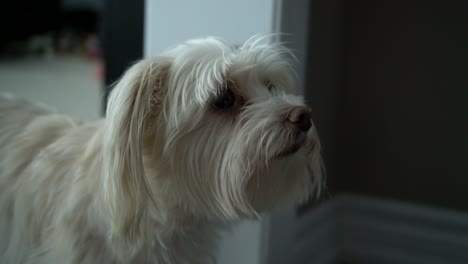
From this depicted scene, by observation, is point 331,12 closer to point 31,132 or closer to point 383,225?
point 383,225

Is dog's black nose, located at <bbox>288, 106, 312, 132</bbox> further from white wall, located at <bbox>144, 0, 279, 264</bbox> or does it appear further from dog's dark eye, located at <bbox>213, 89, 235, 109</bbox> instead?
white wall, located at <bbox>144, 0, 279, 264</bbox>

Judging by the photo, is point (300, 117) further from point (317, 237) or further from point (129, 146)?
point (317, 237)

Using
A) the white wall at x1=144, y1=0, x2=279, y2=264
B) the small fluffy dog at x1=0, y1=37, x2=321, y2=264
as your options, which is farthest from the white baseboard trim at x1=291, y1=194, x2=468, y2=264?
the small fluffy dog at x1=0, y1=37, x2=321, y2=264

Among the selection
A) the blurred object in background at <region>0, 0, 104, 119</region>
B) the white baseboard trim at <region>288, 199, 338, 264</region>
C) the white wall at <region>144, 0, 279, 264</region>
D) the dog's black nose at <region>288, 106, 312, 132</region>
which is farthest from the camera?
the blurred object in background at <region>0, 0, 104, 119</region>

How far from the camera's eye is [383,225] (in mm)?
1573

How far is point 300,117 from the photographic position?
0.83 meters

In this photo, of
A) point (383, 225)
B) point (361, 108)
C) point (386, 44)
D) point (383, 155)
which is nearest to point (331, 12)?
point (386, 44)

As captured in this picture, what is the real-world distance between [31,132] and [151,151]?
0.95 ft

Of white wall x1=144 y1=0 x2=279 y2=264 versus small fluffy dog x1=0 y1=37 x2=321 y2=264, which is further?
white wall x1=144 y1=0 x2=279 y2=264

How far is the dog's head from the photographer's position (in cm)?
84

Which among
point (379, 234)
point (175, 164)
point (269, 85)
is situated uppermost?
point (269, 85)

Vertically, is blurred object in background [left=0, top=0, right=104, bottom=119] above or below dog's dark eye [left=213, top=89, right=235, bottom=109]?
below

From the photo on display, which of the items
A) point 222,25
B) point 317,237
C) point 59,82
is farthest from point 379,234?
point 59,82

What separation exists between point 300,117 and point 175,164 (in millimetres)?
203
